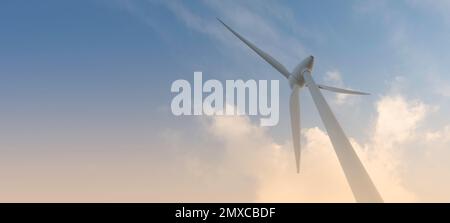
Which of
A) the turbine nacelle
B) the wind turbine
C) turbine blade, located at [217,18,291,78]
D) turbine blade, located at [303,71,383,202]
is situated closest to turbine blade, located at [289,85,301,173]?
the wind turbine

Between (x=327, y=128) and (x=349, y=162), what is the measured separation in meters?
4.35

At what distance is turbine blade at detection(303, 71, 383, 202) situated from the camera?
27923mm

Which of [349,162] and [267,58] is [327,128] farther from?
[267,58]

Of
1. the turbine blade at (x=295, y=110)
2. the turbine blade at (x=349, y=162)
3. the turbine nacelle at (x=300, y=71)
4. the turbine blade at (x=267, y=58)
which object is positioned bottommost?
the turbine blade at (x=349, y=162)

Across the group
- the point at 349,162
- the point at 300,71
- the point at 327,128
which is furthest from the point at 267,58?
the point at 349,162

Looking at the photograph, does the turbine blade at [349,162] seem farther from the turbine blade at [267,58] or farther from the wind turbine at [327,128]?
the turbine blade at [267,58]

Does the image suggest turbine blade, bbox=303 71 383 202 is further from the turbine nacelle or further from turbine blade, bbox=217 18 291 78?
turbine blade, bbox=217 18 291 78

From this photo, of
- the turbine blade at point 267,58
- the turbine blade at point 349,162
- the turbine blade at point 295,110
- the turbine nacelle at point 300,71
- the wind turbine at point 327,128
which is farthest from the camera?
the turbine blade at point 267,58

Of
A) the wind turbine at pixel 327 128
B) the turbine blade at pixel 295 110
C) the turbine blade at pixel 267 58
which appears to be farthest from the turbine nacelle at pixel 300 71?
the turbine blade at pixel 267 58

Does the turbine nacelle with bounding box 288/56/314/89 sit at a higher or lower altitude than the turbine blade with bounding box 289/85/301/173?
higher

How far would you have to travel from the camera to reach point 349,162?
30.6 meters

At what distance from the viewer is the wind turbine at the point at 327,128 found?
93.3ft
